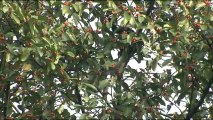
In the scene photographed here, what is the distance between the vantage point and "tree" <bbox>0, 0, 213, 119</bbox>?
521 cm

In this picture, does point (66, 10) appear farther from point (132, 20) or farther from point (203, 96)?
point (203, 96)

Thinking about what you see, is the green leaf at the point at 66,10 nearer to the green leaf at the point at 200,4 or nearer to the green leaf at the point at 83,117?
the green leaf at the point at 83,117

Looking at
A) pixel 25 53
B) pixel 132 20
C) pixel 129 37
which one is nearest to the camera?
pixel 25 53

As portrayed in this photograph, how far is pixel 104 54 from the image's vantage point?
5.76 meters

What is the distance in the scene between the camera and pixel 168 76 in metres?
6.26

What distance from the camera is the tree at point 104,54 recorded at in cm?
521

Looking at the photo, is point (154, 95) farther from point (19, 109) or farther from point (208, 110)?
point (19, 109)

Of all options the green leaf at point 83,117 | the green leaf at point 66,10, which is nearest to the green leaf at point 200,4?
the green leaf at point 66,10

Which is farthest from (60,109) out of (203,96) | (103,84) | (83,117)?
(203,96)

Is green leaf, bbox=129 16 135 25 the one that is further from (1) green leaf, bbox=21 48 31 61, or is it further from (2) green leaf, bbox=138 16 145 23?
(1) green leaf, bbox=21 48 31 61

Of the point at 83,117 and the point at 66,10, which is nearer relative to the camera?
the point at 66,10

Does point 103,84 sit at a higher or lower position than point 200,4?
lower

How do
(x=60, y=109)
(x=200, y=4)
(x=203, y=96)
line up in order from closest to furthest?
(x=200, y=4), (x=60, y=109), (x=203, y=96)

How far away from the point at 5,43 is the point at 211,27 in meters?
2.92
